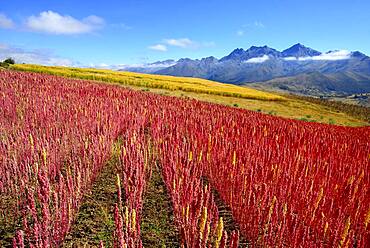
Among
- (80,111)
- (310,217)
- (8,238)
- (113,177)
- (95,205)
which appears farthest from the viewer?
(80,111)

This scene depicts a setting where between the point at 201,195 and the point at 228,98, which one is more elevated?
the point at 201,195

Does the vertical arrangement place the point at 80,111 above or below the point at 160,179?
above

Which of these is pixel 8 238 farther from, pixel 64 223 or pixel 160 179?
pixel 160 179

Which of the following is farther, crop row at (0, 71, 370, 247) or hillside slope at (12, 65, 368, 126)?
hillside slope at (12, 65, 368, 126)

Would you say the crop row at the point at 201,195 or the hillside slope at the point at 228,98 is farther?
the hillside slope at the point at 228,98

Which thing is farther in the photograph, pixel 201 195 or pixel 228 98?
pixel 228 98

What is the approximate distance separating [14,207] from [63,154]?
1.49 m

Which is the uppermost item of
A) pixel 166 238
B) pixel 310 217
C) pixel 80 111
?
pixel 80 111

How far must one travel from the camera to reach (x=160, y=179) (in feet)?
14.7

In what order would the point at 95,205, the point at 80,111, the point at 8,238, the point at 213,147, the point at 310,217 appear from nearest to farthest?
1. the point at 8,238
2. the point at 310,217
3. the point at 95,205
4. the point at 213,147
5. the point at 80,111

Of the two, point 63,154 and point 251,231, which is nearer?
point 251,231

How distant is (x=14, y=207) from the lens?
313cm

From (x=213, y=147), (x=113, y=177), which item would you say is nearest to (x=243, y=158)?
(x=213, y=147)

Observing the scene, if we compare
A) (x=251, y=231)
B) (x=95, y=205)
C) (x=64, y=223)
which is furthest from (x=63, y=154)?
(x=251, y=231)
